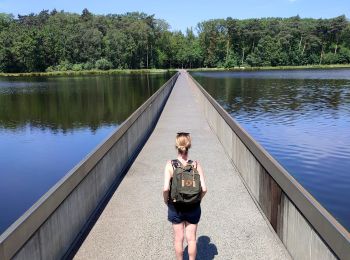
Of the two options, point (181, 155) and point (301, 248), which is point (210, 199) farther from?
point (181, 155)

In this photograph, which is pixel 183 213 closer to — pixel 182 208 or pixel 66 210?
pixel 182 208

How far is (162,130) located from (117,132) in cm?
788

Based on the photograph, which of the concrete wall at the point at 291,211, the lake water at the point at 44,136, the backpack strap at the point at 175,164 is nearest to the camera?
the concrete wall at the point at 291,211

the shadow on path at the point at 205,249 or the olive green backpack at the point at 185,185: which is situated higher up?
the olive green backpack at the point at 185,185

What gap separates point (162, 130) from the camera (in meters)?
18.0

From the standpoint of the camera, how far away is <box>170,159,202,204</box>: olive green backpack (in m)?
4.59

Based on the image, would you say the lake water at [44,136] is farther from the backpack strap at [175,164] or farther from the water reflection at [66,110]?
the backpack strap at [175,164]

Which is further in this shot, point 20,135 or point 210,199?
point 20,135

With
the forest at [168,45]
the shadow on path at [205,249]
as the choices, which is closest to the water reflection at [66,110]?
the shadow on path at [205,249]

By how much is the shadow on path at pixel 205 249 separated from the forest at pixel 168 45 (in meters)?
128

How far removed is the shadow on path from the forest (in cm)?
12826

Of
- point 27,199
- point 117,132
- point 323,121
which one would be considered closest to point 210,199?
point 117,132

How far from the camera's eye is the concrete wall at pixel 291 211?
14.7 ft

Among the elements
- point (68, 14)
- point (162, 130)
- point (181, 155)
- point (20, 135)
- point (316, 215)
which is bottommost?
point (20, 135)
